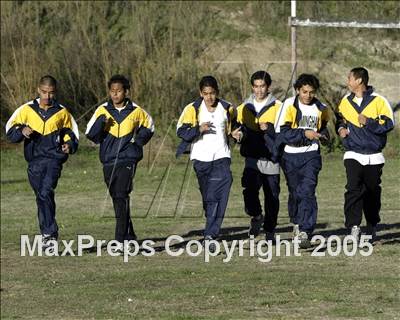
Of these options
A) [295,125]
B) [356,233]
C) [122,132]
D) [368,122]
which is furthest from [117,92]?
[356,233]

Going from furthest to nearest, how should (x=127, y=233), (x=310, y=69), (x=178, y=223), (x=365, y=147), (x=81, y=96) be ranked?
(x=81, y=96) → (x=310, y=69) → (x=178, y=223) → (x=127, y=233) → (x=365, y=147)

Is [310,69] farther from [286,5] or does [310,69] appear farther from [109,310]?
[109,310]

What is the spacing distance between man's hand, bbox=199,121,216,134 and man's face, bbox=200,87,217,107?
0.71ft

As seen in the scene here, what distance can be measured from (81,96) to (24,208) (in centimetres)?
851

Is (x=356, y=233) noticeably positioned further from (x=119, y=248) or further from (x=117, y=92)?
(x=117, y=92)

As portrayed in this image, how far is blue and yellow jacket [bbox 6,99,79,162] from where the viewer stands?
579 inches

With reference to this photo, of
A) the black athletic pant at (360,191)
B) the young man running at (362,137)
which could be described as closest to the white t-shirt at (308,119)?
the young man running at (362,137)

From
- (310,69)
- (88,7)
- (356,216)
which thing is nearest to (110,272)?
(356,216)

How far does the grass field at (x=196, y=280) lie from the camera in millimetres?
11867

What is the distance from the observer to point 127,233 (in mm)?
15008

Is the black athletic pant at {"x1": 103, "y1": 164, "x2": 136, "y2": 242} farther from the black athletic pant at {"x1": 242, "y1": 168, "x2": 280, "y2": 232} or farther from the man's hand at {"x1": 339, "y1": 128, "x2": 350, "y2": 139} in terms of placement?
the man's hand at {"x1": 339, "y1": 128, "x2": 350, "y2": 139}

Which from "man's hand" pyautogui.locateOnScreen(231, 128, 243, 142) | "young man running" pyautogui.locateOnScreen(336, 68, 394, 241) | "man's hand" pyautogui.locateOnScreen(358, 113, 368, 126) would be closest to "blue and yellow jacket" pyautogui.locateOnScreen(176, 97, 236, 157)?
"man's hand" pyautogui.locateOnScreen(231, 128, 243, 142)

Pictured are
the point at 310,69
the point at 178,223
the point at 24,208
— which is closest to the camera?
the point at 178,223

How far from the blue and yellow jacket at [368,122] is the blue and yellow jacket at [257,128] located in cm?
85
